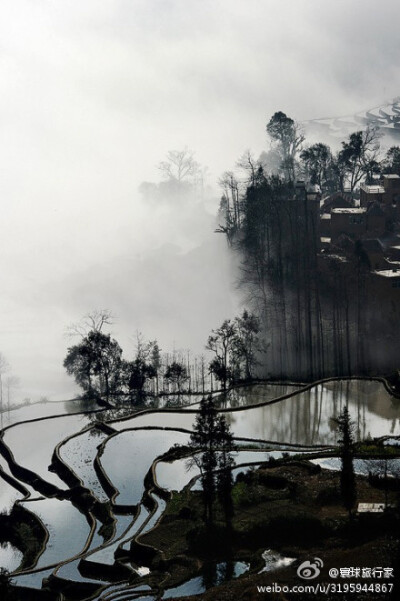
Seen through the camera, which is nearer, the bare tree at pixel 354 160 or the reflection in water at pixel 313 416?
the reflection in water at pixel 313 416

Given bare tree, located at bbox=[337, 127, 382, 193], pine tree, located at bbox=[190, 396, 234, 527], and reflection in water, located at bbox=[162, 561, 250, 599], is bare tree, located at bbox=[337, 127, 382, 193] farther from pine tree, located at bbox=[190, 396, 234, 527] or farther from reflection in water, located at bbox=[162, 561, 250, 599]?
reflection in water, located at bbox=[162, 561, 250, 599]

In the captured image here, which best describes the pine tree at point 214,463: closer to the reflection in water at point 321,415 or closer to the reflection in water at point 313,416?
the reflection in water at point 321,415

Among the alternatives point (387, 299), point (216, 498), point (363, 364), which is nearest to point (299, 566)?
point (216, 498)


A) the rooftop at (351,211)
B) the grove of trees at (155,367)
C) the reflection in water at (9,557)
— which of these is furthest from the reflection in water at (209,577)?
the rooftop at (351,211)

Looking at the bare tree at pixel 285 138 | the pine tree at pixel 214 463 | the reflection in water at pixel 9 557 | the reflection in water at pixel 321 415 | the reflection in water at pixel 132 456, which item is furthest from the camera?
the bare tree at pixel 285 138

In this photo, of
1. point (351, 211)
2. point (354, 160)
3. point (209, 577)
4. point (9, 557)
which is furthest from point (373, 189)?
point (209, 577)

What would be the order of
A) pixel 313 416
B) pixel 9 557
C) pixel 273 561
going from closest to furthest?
pixel 273 561 < pixel 9 557 < pixel 313 416

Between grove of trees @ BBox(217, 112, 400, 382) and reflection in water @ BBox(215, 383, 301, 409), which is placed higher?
grove of trees @ BBox(217, 112, 400, 382)

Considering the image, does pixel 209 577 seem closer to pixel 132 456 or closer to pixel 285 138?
pixel 132 456

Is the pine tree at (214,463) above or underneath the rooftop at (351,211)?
underneath

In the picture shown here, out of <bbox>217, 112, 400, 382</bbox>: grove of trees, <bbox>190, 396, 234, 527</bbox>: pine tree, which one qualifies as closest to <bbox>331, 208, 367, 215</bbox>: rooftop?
<bbox>217, 112, 400, 382</bbox>: grove of trees

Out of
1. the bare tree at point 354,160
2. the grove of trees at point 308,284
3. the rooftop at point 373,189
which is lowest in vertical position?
the grove of trees at point 308,284
